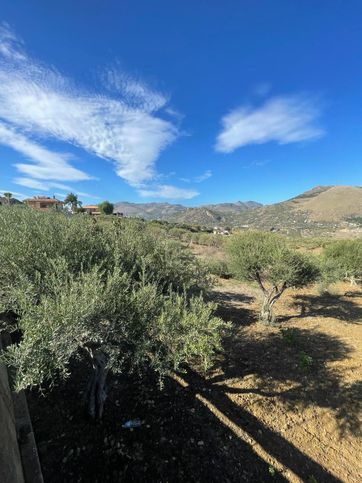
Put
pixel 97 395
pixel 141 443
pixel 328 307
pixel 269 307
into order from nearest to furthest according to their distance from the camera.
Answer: pixel 141 443, pixel 97 395, pixel 269 307, pixel 328 307

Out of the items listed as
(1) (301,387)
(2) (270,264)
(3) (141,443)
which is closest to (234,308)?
(2) (270,264)

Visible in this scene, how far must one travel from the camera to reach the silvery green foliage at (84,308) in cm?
308

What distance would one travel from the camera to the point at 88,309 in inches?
132

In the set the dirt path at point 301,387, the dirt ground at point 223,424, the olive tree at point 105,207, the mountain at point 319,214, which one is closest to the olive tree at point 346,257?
the dirt path at point 301,387

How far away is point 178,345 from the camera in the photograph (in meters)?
3.87

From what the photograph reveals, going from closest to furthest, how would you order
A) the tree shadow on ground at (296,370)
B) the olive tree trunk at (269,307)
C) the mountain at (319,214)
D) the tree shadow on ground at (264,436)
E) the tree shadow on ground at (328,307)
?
the tree shadow on ground at (264,436)
the tree shadow on ground at (296,370)
the olive tree trunk at (269,307)
the tree shadow on ground at (328,307)
the mountain at (319,214)

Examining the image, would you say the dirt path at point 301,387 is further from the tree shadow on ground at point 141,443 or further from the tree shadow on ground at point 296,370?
the tree shadow on ground at point 141,443

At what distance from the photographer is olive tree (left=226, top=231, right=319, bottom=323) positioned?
10.1 m

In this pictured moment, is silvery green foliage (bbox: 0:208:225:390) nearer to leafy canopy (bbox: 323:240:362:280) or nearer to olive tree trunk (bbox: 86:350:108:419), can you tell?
olive tree trunk (bbox: 86:350:108:419)

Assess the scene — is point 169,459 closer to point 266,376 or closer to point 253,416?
point 253,416

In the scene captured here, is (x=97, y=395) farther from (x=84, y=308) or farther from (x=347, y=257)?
(x=347, y=257)

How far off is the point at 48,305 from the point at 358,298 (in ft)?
61.5

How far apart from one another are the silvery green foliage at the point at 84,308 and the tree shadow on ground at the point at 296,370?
3.39 metres

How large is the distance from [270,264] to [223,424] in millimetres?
6814
